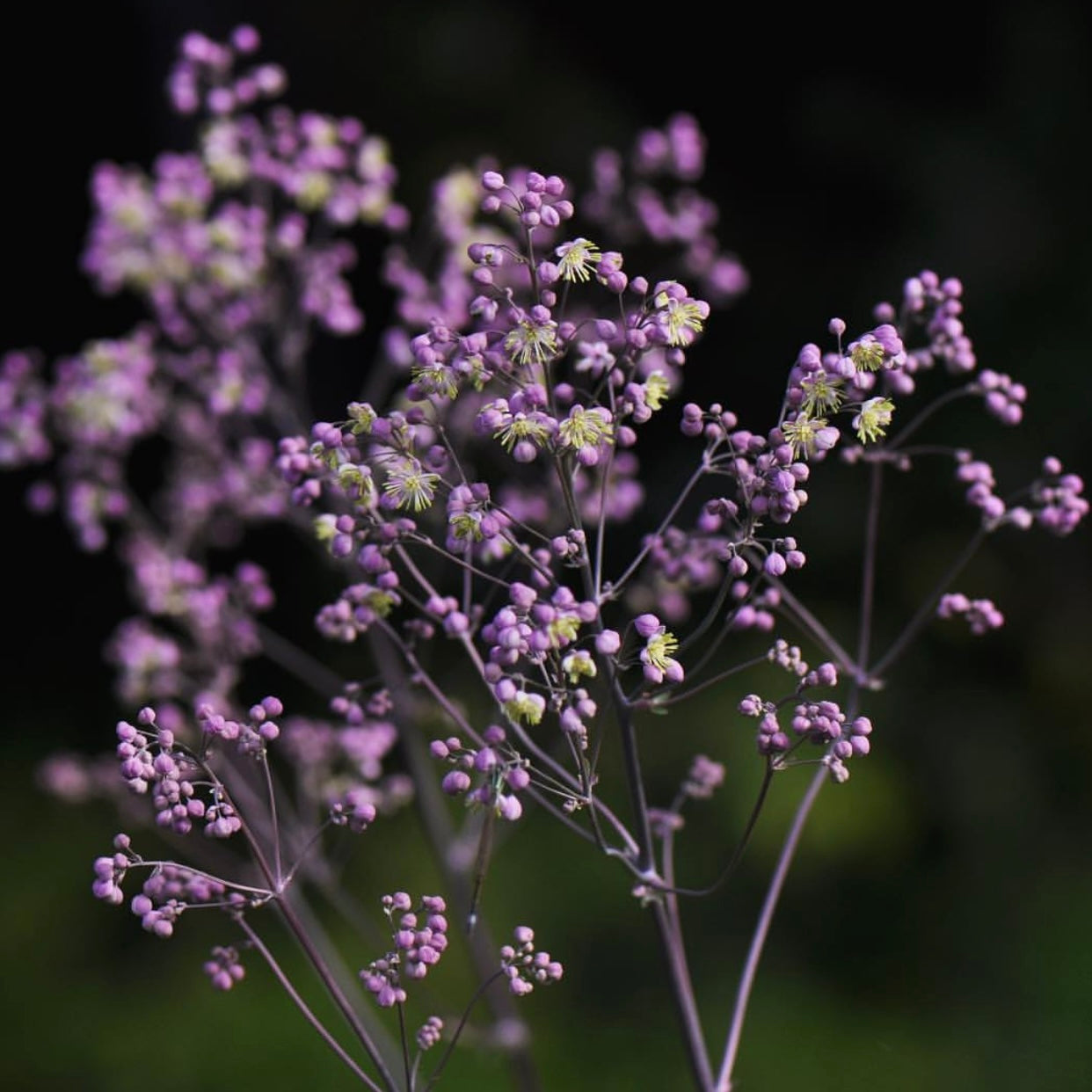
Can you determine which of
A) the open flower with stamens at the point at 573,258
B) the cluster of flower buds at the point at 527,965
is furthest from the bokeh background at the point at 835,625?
the open flower with stamens at the point at 573,258

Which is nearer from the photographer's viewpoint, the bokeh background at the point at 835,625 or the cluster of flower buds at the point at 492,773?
the cluster of flower buds at the point at 492,773

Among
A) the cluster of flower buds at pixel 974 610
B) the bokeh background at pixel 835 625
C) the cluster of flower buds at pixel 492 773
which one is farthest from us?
the bokeh background at pixel 835 625

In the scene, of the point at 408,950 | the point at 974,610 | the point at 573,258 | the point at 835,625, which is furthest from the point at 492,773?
the point at 835,625

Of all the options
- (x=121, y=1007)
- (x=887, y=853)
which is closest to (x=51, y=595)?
(x=121, y=1007)

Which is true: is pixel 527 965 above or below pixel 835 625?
below

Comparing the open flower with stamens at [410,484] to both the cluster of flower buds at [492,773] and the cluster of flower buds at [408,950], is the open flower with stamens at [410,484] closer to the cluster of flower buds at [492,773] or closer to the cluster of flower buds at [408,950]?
the cluster of flower buds at [492,773]

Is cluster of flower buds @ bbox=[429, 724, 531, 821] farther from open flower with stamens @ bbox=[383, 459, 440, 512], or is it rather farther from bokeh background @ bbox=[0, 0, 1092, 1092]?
bokeh background @ bbox=[0, 0, 1092, 1092]

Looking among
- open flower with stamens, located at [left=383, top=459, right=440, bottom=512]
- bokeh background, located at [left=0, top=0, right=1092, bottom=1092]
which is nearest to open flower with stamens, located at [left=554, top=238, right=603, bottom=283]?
open flower with stamens, located at [left=383, top=459, right=440, bottom=512]

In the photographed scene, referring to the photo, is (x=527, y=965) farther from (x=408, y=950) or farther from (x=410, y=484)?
(x=410, y=484)
